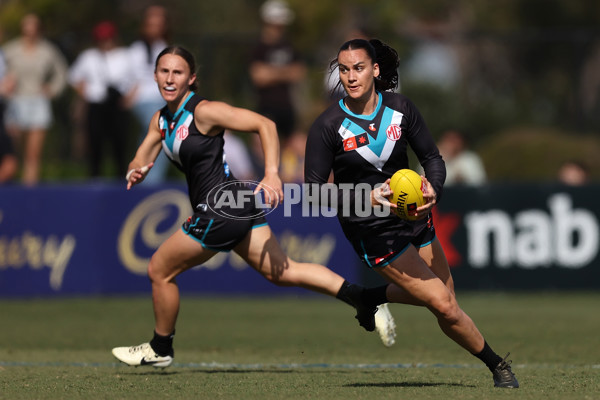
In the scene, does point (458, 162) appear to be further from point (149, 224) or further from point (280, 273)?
point (280, 273)

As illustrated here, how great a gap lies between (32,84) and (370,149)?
9.30 meters

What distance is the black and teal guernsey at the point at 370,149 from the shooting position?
6648mm

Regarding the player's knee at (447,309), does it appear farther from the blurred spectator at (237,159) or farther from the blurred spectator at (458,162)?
the blurred spectator at (237,159)

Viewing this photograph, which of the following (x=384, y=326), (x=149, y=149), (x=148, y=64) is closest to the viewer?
(x=384, y=326)

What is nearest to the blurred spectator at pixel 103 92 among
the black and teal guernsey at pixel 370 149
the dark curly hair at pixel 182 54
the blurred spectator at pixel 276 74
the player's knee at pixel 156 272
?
the blurred spectator at pixel 276 74

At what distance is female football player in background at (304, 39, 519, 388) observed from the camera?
6664 millimetres

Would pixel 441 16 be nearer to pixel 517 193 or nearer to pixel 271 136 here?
pixel 517 193

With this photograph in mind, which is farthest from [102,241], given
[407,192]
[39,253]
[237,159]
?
[407,192]

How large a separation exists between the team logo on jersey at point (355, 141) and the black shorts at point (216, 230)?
1.28 metres

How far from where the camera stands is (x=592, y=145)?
1788 centimetres

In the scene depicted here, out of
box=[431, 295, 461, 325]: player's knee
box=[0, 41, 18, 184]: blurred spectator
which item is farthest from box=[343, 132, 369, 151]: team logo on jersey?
box=[0, 41, 18, 184]: blurred spectator

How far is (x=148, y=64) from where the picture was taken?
46.6 feet

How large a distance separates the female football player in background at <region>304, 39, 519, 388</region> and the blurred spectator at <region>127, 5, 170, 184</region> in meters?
7.25

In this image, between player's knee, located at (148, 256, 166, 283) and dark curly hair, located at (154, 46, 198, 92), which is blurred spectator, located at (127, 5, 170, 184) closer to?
dark curly hair, located at (154, 46, 198, 92)
